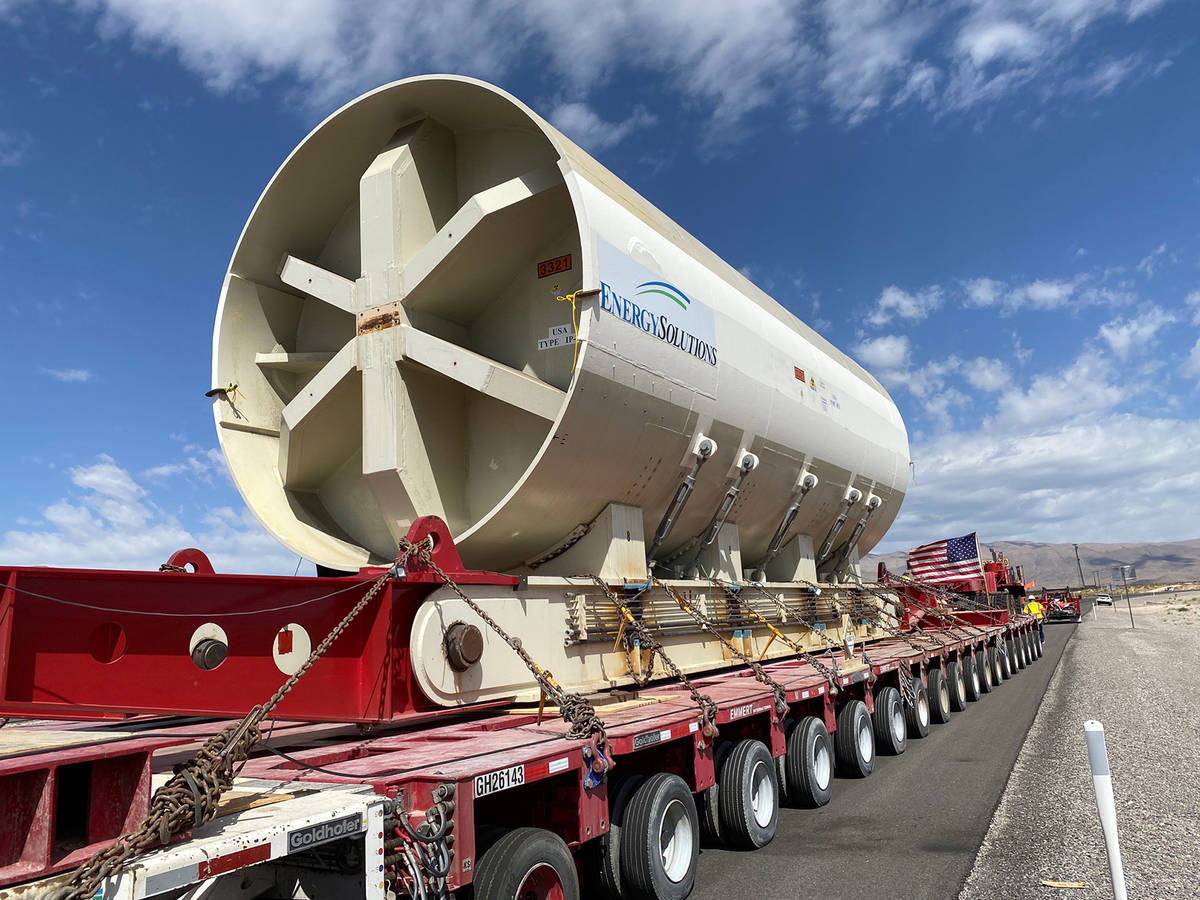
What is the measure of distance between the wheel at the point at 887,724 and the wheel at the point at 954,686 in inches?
143

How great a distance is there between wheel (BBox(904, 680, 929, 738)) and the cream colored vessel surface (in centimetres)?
426

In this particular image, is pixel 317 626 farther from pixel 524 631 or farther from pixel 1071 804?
pixel 1071 804

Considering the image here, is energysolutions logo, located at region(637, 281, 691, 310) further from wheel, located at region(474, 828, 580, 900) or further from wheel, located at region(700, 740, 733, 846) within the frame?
wheel, located at region(474, 828, 580, 900)

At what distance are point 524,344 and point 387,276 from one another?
1.15m

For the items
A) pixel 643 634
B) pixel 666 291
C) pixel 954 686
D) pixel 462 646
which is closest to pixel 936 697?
pixel 954 686

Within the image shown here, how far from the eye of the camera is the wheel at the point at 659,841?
182 inches

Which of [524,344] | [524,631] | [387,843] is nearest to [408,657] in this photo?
[524,631]

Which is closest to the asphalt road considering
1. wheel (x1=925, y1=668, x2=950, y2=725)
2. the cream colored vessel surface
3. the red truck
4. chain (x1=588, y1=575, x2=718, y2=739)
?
chain (x1=588, y1=575, x2=718, y2=739)

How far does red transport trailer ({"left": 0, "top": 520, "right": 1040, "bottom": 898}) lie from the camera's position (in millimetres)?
2439

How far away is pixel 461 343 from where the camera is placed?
7047 mm

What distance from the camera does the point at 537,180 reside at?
21.6 ft

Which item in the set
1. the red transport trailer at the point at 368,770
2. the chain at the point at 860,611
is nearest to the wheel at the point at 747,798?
the red transport trailer at the point at 368,770

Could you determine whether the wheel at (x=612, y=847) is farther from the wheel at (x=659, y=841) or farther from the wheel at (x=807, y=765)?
the wheel at (x=807, y=765)

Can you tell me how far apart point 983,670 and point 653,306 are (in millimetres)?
11753
